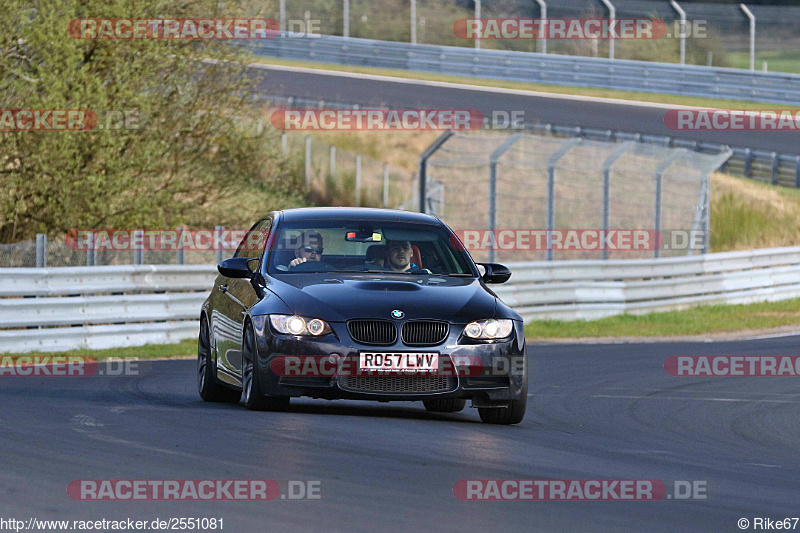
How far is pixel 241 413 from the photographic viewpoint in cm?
952

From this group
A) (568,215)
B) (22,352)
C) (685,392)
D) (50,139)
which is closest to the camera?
(685,392)

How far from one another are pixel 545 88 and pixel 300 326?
111ft

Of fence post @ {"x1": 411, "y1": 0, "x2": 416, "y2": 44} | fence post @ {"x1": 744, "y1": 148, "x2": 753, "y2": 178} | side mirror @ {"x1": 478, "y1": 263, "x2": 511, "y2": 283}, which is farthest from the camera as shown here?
fence post @ {"x1": 411, "y1": 0, "x2": 416, "y2": 44}

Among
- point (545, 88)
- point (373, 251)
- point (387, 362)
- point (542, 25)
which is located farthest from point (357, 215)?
point (545, 88)

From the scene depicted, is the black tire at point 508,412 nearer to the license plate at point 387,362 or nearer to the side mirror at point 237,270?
the license plate at point 387,362

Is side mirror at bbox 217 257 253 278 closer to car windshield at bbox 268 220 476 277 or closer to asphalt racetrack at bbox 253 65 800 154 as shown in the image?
car windshield at bbox 268 220 476 277

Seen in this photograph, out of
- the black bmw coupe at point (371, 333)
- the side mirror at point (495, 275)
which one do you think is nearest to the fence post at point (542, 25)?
the side mirror at point (495, 275)

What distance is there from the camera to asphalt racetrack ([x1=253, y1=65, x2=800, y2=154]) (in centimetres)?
3541

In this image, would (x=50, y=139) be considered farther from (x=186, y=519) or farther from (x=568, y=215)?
(x=186, y=519)

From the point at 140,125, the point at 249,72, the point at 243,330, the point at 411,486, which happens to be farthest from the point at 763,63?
the point at 411,486

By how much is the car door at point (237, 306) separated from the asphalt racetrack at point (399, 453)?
0.36 meters

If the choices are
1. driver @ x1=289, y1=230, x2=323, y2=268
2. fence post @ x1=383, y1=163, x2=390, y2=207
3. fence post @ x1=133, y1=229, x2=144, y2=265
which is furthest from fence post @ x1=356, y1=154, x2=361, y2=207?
driver @ x1=289, y1=230, x2=323, y2=268

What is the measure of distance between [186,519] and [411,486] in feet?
4.31

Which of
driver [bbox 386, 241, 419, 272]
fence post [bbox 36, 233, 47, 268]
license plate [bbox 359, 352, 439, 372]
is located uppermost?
driver [bbox 386, 241, 419, 272]
